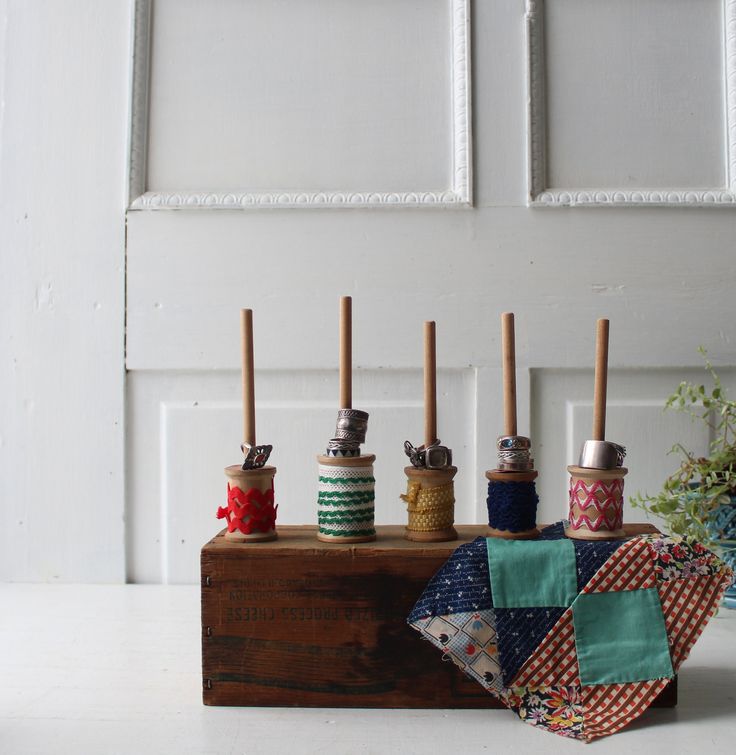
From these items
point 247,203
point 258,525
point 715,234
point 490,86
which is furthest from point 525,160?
point 258,525

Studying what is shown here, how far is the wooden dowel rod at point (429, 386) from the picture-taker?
82 cm

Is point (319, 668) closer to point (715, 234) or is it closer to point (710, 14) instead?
point (715, 234)

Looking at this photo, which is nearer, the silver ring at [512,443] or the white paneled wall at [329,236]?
the silver ring at [512,443]

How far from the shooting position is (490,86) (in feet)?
4.12

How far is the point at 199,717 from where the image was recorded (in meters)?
0.73

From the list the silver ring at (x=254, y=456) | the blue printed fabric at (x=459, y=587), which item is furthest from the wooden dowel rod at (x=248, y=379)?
the blue printed fabric at (x=459, y=587)

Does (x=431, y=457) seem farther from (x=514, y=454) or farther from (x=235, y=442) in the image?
(x=235, y=442)

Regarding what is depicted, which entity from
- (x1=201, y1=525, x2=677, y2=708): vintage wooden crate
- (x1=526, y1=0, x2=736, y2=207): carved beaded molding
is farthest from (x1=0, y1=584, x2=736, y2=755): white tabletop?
(x1=526, y1=0, x2=736, y2=207): carved beaded molding

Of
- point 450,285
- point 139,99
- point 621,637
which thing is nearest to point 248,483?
point 621,637

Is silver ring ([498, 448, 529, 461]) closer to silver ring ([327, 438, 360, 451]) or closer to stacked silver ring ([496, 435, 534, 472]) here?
stacked silver ring ([496, 435, 534, 472])

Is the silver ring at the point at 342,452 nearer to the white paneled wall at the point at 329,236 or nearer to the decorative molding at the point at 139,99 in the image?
the white paneled wall at the point at 329,236

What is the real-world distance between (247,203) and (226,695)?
746 millimetres

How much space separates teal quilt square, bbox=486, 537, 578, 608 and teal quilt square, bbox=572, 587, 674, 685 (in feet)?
0.06

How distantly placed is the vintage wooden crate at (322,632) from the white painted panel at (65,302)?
0.56m
